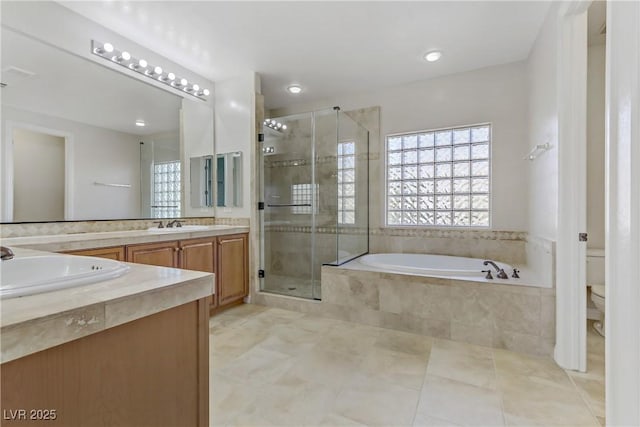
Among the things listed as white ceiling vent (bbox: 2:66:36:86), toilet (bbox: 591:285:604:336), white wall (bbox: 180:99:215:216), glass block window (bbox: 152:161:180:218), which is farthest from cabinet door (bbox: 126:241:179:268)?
toilet (bbox: 591:285:604:336)

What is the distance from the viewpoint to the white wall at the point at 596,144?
259 cm

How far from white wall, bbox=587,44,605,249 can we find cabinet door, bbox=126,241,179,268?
3600 mm

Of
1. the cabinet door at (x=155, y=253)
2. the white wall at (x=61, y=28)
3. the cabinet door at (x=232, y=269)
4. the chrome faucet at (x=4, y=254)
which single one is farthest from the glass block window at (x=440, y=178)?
the chrome faucet at (x=4, y=254)

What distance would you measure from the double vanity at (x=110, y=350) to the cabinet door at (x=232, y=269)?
180 cm

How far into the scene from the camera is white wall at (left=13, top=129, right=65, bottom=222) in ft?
6.35

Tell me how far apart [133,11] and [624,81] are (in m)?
2.87

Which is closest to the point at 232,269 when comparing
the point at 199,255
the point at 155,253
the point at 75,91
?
the point at 199,255

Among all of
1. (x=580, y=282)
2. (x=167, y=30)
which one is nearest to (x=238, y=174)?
(x=167, y=30)

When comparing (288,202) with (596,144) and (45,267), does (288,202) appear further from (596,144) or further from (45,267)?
(596,144)

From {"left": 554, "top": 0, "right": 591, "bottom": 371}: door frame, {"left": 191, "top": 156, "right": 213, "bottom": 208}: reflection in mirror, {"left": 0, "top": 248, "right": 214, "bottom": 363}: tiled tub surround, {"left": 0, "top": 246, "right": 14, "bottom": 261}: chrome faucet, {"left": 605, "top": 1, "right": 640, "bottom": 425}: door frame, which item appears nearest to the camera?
{"left": 0, "top": 248, "right": 214, "bottom": 363}: tiled tub surround

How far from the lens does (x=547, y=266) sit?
2.11 m

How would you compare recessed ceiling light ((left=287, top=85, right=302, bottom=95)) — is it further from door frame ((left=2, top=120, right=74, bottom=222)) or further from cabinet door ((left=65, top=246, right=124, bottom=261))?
cabinet door ((left=65, top=246, right=124, bottom=261))

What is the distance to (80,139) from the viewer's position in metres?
2.27

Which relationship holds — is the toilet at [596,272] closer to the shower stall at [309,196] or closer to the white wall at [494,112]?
the white wall at [494,112]
